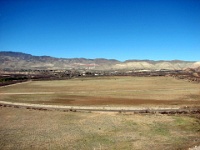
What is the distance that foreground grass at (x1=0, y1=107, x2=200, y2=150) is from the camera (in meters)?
27.3

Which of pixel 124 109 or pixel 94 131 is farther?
pixel 124 109

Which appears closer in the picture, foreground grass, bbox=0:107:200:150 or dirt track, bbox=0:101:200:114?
foreground grass, bbox=0:107:200:150

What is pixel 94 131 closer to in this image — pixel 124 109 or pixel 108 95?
pixel 124 109

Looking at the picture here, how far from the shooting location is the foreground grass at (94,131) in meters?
27.3

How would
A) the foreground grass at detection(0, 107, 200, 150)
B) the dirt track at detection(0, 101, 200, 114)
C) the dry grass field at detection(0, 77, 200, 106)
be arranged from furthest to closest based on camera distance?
1. the dry grass field at detection(0, 77, 200, 106)
2. the dirt track at detection(0, 101, 200, 114)
3. the foreground grass at detection(0, 107, 200, 150)

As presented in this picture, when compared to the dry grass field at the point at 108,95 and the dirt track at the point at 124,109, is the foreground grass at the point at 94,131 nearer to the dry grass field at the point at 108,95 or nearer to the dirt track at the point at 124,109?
the dirt track at the point at 124,109

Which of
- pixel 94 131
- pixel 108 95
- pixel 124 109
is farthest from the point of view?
pixel 108 95

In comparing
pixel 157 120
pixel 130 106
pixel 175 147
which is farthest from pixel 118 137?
pixel 130 106

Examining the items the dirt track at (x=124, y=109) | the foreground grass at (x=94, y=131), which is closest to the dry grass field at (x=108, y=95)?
the dirt track at (x=124, y=109)

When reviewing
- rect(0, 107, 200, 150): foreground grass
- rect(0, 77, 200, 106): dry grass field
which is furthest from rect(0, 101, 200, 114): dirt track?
rect(0, 77, 200, 106): dry grass field

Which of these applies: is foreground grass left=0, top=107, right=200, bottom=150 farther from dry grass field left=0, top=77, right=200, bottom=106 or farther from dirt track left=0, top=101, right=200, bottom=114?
Result: dry grass field left=0, top=77, right=200, bottom=106

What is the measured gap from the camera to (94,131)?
32312mm

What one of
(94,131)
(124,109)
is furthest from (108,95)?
(94,131)

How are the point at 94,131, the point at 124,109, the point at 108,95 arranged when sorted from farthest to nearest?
1. the point at 108,95
2. the point at 124,109
3. the point at 94,131
